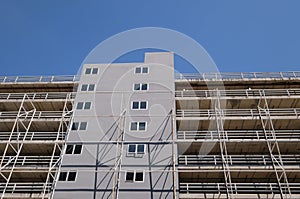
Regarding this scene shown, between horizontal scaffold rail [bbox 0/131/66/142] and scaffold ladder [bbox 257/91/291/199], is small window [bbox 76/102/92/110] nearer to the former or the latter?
horizontal scaffold rail [bbox 0/131/66/142]

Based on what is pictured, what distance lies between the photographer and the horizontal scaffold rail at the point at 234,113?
20.3m

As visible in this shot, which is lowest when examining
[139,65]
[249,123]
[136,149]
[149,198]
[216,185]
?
[149,198]

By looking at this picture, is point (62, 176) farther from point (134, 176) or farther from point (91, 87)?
point (91, 87)

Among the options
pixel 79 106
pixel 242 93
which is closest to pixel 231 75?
pixel 242 93

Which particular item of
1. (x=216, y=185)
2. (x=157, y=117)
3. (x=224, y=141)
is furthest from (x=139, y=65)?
(x=216, y=185)

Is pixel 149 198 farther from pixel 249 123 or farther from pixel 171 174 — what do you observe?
pixel 249 123

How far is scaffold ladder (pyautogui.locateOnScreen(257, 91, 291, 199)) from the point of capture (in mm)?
16739

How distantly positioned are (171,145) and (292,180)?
7966 mm

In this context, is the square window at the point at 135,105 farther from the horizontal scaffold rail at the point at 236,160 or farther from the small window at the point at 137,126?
the horizontal scaffold rail at the point at 236,160

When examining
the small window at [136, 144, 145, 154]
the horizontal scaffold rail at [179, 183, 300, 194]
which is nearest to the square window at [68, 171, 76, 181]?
the small window at [136, 144, 145, 154]

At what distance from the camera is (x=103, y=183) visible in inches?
680

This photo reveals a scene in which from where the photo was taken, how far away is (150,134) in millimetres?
19547

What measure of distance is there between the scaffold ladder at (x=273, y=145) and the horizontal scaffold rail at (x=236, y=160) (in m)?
0.63

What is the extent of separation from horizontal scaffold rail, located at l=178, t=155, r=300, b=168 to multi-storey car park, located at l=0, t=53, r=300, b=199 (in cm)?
7
